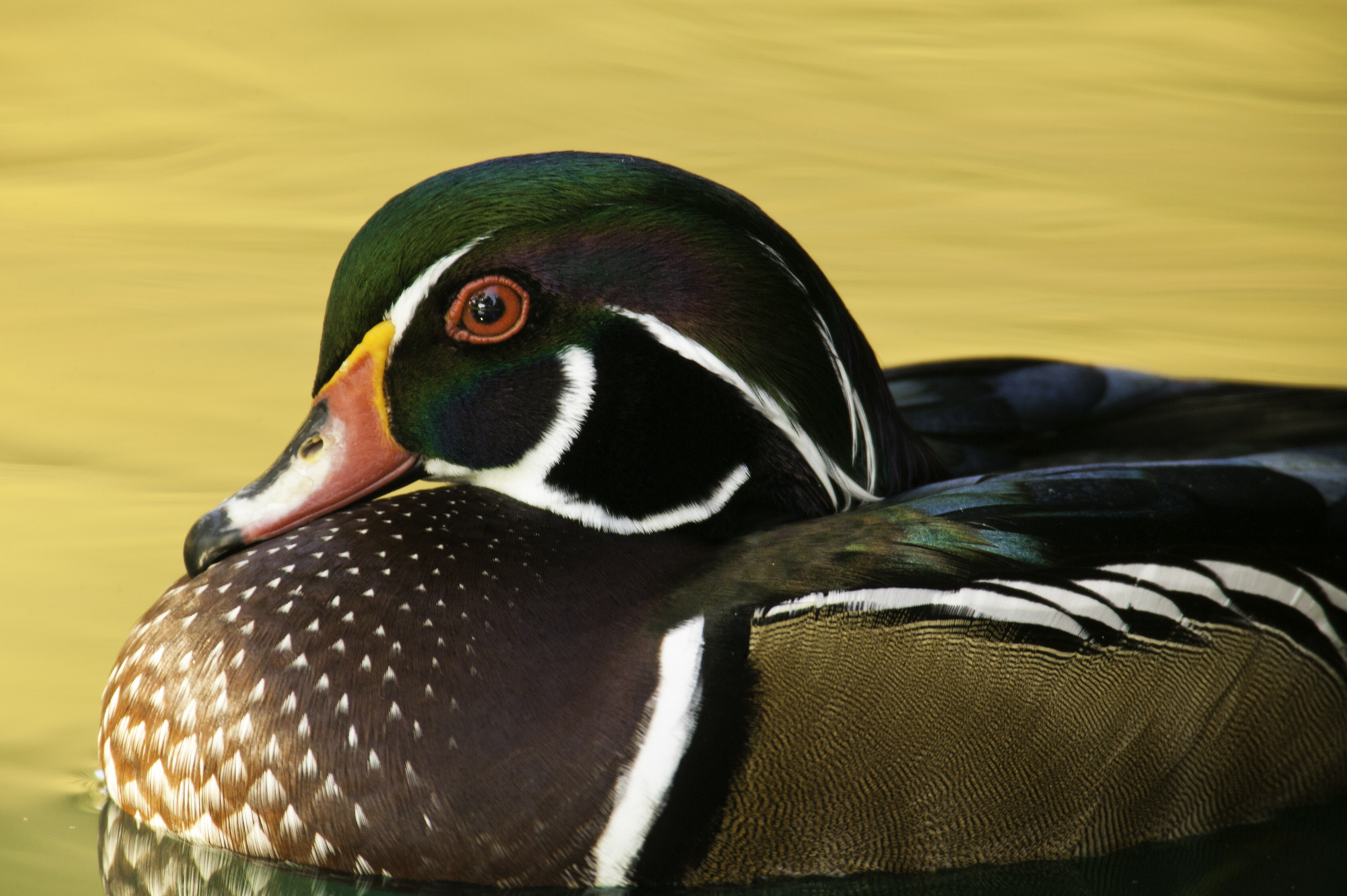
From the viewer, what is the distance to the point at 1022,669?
229 centimetres

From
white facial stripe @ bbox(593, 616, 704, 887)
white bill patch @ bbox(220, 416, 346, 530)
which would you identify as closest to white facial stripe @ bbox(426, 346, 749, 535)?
white bill patch @ bbox(220, 416, 346, 530)

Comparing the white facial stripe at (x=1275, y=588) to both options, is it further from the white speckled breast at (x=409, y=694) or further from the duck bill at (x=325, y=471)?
the duck bill at (x=325, y=471)

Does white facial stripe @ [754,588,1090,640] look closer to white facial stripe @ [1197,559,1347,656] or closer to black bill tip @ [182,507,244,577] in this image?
white facial stripe @ [1197,559,1347,656]

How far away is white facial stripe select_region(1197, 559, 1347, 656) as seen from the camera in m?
2.42

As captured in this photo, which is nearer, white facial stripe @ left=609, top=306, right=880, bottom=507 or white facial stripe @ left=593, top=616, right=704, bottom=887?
white facial stripe @ left=593, top=616, right=704, bottom=887

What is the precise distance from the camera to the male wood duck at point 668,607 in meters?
2.26

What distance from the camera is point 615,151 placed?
613cm

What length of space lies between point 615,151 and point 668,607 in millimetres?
4013

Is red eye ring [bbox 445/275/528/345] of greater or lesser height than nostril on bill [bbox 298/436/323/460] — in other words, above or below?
above

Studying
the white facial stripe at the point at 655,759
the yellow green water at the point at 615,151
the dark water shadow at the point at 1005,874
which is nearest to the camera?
the white facial stripe at the point at 655,759

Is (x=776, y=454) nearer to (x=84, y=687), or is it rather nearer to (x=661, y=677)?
(x=661, y=677)

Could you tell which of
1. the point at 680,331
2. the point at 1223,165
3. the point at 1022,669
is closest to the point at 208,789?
the point at 680,331

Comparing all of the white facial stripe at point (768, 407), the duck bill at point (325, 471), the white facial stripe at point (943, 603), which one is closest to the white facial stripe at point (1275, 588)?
the white facial stripe at point (943, 603)

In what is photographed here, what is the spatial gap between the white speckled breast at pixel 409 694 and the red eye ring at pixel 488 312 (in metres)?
0.28
